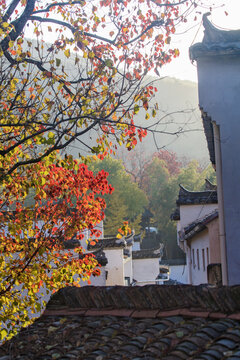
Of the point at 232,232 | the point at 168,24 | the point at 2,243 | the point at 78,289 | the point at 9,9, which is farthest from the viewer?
the point at 2,243

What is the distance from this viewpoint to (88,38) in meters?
9.76

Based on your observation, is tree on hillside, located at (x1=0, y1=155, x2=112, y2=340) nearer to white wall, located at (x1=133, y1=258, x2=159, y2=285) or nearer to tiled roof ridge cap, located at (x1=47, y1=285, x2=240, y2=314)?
tiled roof ridge cap, located at (x1=47, y1=285, x2=240, y2=314)

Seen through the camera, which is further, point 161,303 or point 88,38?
point 88,38

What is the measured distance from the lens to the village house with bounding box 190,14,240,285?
1038 cm

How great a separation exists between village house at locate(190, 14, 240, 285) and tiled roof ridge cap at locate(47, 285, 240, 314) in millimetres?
4921

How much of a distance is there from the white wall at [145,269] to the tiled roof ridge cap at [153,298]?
32.0 meters

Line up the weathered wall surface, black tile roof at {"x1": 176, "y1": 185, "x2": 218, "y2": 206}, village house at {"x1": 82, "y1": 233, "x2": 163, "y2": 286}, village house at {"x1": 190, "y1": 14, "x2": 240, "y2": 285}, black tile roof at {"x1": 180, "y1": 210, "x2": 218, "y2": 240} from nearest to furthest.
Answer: village house at {"x1": 190, "y1": 14, "x2": 240, "y2": 285} < the weathered wall surface < black tile roof at {"x1": 180, "y1": 210, "x2": 218, "y2": 240} < black tile roof at {"x1": 176, "y1": 185, "x2": 218, "y2": 206} < village house at {"x1": 82, "y1": 233, "x2": 163, "y2": 286}

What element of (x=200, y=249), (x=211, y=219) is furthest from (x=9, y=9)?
(x=200, y=249)

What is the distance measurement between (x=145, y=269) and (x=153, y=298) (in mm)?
33440

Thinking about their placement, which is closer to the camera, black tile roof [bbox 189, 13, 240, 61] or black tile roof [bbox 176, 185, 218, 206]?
black tile roof [bbox 189, 13, 240, 61]

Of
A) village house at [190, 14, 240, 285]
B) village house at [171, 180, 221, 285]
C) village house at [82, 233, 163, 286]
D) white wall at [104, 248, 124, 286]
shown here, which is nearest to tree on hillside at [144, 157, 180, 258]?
village house at [82, 233, 163, 286]

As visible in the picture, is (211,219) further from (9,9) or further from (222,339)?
(222,339)

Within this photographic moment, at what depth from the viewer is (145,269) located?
38.4m

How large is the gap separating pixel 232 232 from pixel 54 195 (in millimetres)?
3593
